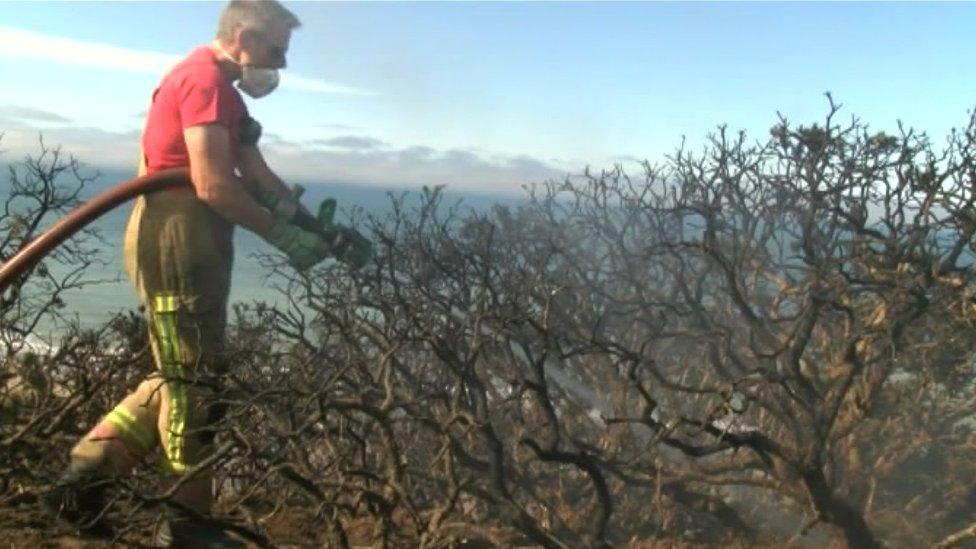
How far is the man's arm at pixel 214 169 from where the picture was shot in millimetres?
3303

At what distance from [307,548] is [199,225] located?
140 centimetres

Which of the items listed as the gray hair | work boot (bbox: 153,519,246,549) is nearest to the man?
the gray hair

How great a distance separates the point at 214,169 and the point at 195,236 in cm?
32

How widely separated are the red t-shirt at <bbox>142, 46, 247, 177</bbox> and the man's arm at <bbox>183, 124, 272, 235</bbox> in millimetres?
34

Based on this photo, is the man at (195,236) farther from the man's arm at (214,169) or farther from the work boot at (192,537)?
the work boot at (192,537)

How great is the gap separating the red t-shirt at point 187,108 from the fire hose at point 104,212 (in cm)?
9

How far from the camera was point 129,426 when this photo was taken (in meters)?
3.83

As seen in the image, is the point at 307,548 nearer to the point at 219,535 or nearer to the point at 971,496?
the point at 219,535

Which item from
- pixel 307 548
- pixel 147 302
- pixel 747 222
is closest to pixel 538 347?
pixel 307 548

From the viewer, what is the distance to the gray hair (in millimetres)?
3461

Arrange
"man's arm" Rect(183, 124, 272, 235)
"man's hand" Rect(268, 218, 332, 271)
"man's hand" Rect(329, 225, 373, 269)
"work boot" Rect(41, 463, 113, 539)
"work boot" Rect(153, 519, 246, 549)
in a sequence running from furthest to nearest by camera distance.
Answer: "work boot" Rect(153, 519, 246, 549) → "work boot" Rect(41, 463, 113, 539) → "man's hand" Rect(329, 225, 373, 269) → "man's hand" Rect(268, 218, 332, 271) → "man's arm" Rect(183, 124, 272, 235)

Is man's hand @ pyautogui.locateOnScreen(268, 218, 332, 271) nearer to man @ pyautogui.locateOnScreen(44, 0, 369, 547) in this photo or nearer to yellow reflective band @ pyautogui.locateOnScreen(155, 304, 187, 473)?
man @ pyautogui.locateOnScreen(44, 0, 369, 547)

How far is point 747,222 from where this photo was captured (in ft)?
23.2

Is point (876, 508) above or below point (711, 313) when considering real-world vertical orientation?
below
